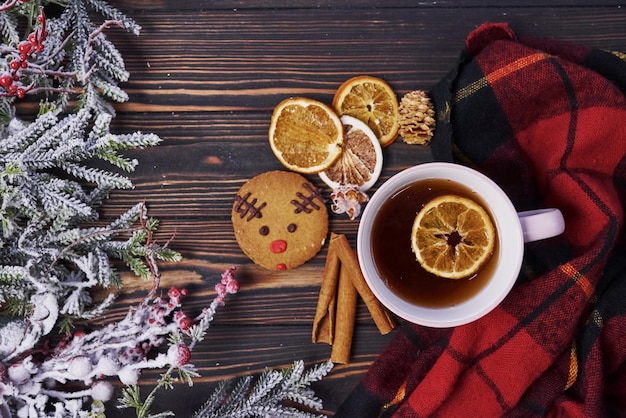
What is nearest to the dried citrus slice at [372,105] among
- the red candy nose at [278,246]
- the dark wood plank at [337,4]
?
the dark wood plank at [337,4]

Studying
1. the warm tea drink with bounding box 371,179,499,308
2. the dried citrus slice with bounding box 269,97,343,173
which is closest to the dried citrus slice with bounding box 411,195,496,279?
the warm tea drink with bounding box 371,179,499,308

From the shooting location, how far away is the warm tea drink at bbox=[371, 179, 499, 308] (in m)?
1.10

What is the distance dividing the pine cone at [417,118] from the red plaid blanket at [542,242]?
20mm

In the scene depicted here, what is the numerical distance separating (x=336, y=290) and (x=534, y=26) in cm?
69

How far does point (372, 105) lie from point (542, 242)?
439mm

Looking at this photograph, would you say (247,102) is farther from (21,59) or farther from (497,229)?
(497,229)

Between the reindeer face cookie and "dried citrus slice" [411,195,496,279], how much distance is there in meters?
0.23

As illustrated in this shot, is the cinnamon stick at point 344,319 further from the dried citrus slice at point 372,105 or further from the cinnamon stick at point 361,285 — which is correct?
the dried citrus slice at point 372,105

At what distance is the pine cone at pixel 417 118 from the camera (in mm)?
1205

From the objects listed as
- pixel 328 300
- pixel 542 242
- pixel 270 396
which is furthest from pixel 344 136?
pixel 270 396

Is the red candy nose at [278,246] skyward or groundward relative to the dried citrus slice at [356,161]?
groundward

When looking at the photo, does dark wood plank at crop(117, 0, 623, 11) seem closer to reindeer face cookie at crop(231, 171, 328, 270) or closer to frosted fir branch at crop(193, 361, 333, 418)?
reindeer face cookie at crop(231, 171, 328, 270)

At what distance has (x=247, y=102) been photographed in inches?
50.1

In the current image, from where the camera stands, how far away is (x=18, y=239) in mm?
1204
